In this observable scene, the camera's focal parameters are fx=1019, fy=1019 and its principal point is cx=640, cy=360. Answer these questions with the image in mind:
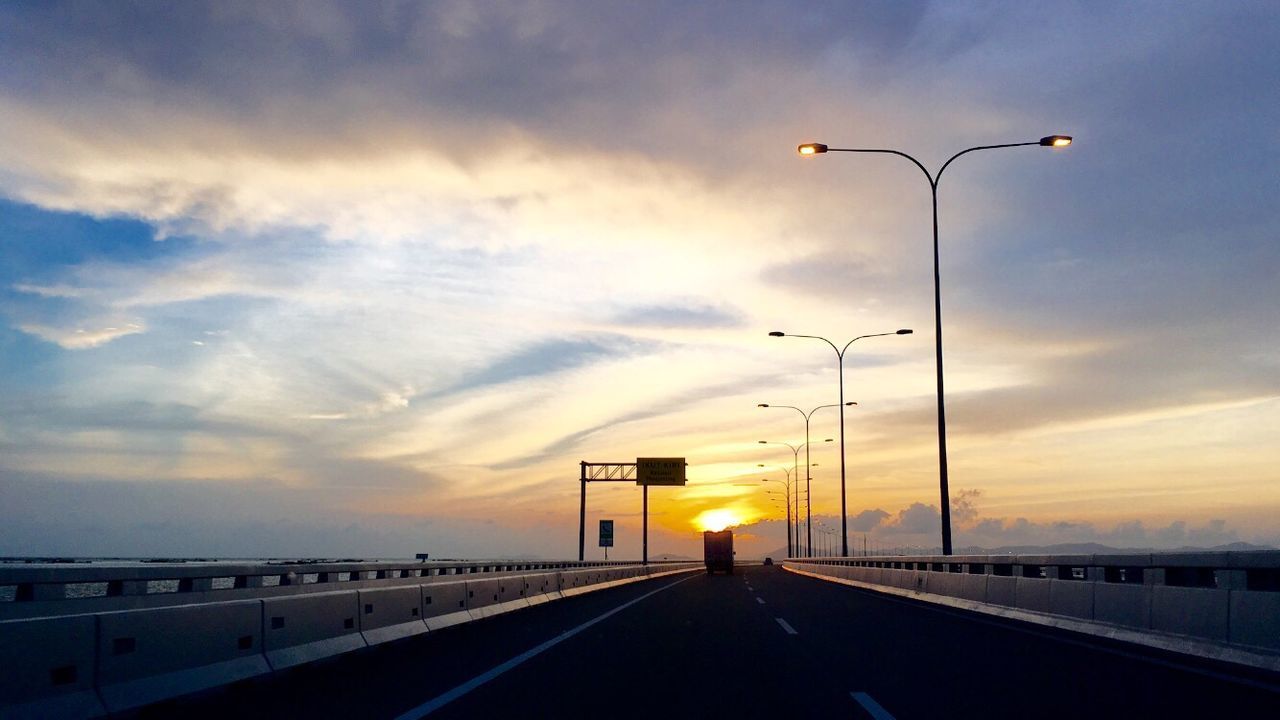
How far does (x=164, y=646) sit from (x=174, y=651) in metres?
0.15

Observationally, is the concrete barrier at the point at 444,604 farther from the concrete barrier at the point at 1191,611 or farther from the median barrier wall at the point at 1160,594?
the concrete barrier at the point at 1191,611

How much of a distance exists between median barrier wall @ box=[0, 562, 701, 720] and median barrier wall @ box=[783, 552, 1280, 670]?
9994 millimetres

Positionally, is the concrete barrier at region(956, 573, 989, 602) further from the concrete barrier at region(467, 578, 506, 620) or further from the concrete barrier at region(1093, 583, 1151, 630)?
the concrete barrier at region(467, 578, 506, 620)

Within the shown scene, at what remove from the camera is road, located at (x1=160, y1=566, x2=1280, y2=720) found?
8.66 m

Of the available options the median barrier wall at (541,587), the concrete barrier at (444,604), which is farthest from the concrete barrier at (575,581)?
the concrete barrier at (444,604)

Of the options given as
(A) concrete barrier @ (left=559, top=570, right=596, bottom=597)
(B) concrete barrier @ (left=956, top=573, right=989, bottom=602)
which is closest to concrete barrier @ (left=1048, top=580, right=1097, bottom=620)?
(B) concrete barrier @ (left=956, top=573, right=989, bottom=602)

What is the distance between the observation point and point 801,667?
1155 centimetres

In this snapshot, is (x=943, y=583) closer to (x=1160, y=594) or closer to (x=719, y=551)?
(x=1160, y=594)

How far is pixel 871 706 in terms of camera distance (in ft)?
28.7

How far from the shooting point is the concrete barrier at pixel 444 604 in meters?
15.9

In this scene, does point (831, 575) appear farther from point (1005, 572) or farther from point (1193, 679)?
point (1193, 679)

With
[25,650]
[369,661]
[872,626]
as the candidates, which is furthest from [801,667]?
[25,650]

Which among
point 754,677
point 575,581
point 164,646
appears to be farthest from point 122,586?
point 754,677

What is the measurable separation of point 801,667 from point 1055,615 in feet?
24.3
